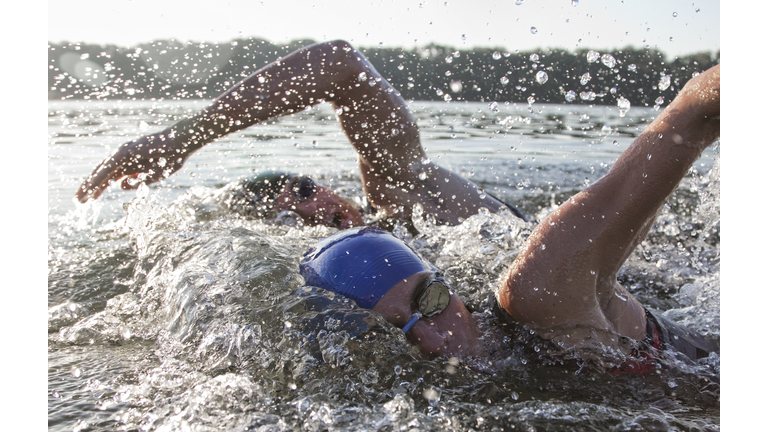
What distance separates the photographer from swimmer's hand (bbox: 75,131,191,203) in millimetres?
2777

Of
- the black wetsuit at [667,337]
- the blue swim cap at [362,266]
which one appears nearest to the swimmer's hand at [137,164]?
the blue swim cap at [362,266]

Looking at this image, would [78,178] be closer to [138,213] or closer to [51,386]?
[138,213]

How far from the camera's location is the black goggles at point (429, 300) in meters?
2.13

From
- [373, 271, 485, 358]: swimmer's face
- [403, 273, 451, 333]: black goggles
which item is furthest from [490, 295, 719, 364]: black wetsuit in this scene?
[403, 273, 451, 333]: black goggles

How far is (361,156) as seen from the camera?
3711 mm

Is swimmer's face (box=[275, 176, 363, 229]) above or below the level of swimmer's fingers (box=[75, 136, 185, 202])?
below

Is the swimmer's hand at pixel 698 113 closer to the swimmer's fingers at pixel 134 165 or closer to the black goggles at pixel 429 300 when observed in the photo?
the black goggles at pixel 429 300

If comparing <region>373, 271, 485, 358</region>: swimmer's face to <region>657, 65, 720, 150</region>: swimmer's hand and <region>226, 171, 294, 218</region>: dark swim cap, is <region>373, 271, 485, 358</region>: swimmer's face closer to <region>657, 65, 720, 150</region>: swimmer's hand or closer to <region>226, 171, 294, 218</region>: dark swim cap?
<region>657, 65, 720, 150</region>: swimmer's hand

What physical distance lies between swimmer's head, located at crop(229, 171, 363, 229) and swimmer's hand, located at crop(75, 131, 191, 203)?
50.4 inches

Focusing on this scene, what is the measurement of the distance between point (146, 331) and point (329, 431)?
1392 mm

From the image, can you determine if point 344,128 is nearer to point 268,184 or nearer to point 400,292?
point 268,184

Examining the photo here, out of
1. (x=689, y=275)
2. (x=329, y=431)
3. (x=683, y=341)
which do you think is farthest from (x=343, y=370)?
(x=689, y=275)

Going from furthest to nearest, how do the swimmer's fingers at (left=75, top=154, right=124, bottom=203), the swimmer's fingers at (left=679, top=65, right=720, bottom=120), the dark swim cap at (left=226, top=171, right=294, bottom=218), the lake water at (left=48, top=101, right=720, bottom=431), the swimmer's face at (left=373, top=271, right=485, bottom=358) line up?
the dark swim cap at (left=226, top=171, right=294, bottom=218), the swimmer's fingers at (left=75, top=154, right=124, bottom=203), the swimmer's face at (left=373, top=271, right=485, bottom=358), the lake water at (left=48, top=101, right=720, bottom=431), the swimmer's fingers at (left=679, top=65, right=720, bottom=120)

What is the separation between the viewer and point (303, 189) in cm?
409
